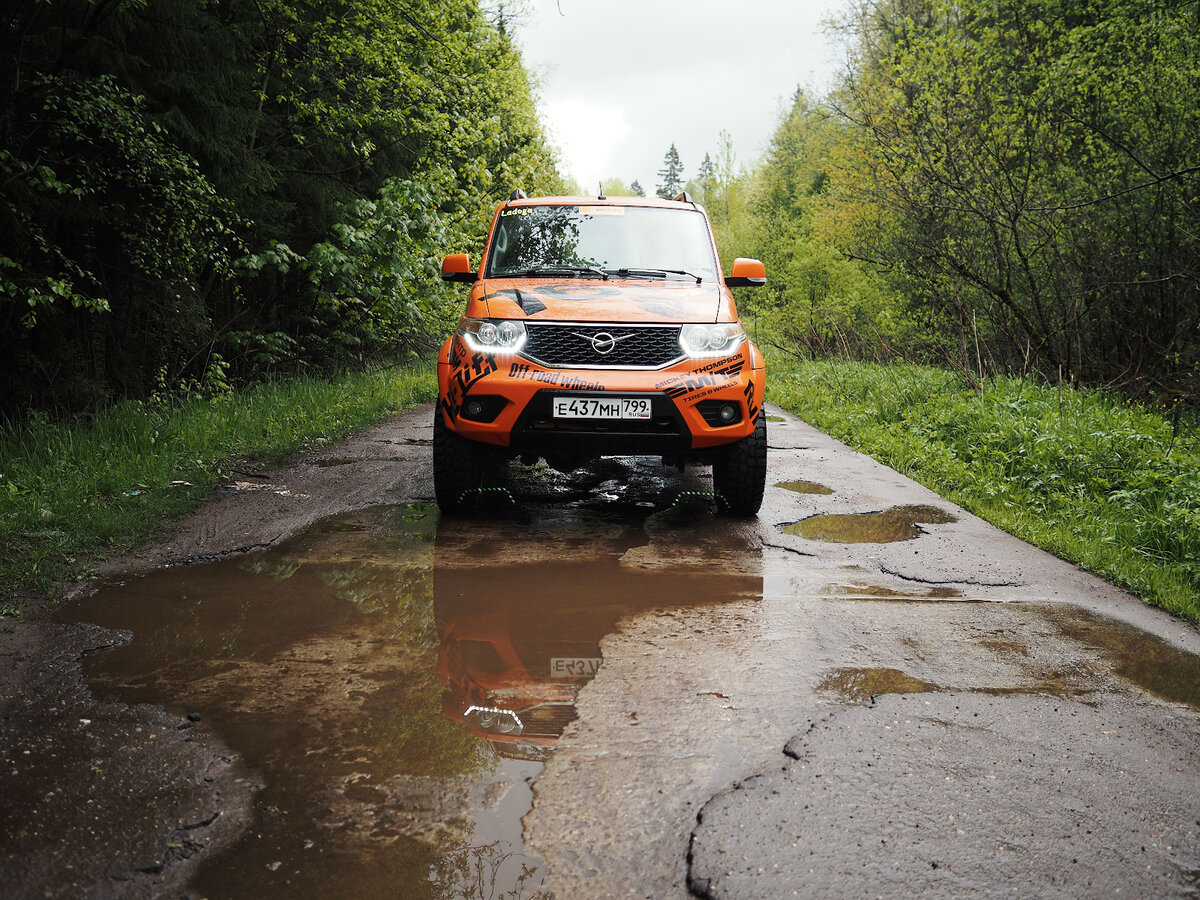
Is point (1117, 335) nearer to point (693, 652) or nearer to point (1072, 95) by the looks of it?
point (1072, 95)

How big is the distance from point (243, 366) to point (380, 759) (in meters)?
10.8

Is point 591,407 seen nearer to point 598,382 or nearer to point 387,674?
point 598,382

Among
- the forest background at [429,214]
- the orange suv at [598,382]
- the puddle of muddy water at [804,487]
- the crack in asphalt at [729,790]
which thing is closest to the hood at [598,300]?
the orange suv at [598,382]

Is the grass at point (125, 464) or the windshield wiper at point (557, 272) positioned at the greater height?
the windshield wiper at point (557, 272)

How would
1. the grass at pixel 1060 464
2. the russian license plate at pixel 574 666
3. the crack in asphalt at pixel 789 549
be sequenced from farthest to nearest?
the grass at pixel 1060 464
the crack in asphalt at pixel 789 549
the russian license plate at pixel 574 666

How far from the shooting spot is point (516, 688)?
3127mm

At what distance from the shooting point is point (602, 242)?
21.6 ft

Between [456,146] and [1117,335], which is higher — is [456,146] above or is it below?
above

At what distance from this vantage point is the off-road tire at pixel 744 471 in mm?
5648

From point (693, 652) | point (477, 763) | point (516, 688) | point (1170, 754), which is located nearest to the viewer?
point (477, 763)

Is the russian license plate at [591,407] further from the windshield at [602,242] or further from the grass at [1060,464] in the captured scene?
the grass at [1060,464]

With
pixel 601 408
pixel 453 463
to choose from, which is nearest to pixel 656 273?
pixel 601 408

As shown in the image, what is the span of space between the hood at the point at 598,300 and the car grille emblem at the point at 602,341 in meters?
0.10

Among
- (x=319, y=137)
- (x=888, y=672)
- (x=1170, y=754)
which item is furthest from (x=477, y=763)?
(x=319, y=137)
